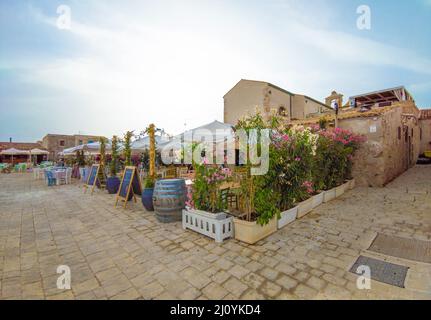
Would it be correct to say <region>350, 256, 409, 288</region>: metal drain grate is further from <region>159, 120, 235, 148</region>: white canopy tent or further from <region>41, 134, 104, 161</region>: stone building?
<region>41, 134, 104, 161</region>: stone building

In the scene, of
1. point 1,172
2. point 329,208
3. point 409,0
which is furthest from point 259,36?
point 1,172

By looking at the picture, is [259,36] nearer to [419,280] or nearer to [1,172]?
[419,280]

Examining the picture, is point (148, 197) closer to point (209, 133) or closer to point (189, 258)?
point (189, 258)

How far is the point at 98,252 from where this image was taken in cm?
297

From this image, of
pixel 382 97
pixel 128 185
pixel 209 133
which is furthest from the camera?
pixel 382 97

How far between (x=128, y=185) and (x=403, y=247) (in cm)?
619

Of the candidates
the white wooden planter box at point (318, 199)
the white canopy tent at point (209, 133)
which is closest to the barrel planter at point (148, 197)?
the white canopy tent at point (209, 133)

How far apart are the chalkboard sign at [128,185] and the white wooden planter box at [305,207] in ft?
15.1

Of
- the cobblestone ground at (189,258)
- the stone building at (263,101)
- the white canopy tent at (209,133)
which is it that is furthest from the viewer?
the stone building at (263,101)

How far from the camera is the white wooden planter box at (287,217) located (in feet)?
12.5

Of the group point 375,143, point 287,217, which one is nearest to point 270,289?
point 287,217

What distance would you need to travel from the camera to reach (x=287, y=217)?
4012 mm

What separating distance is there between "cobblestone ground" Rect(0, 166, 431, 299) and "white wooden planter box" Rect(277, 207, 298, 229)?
11cm

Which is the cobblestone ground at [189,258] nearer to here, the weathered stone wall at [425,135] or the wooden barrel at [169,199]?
the wooden barrel at [169,199]
